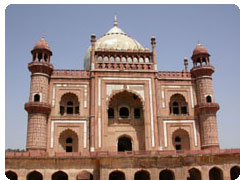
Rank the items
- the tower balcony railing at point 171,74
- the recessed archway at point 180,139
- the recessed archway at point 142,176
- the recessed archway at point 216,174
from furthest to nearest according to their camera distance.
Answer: the tower balcony railing at point 171,74 < the recessed archway at point 180,139 < the recessed archway at point 142,176 < the recessed archway at point 216,174

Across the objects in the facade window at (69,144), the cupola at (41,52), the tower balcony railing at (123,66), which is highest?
the cupola at (41,52)

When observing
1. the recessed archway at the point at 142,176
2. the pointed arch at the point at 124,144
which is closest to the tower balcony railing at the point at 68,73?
the pointed arch at the point at 124,144

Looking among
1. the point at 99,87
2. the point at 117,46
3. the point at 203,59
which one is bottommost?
the point at 99,87

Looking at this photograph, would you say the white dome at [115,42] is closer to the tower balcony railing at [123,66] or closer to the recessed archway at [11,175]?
the tower balcony railing at [123,66]

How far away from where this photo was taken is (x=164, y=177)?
24.1 m

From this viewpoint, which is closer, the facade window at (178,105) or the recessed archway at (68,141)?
the recessed archway at (68,141)

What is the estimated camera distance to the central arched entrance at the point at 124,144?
27.3m

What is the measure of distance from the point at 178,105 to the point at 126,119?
5293mm

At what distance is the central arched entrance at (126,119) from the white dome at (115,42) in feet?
22.6

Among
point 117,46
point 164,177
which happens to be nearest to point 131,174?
point 164,177

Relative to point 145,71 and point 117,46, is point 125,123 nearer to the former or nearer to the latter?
point 145,71

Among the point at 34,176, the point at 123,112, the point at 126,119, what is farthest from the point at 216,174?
the point at 34,176

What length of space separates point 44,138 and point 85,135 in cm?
339

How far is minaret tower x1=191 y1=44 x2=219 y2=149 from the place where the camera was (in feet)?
83.9
